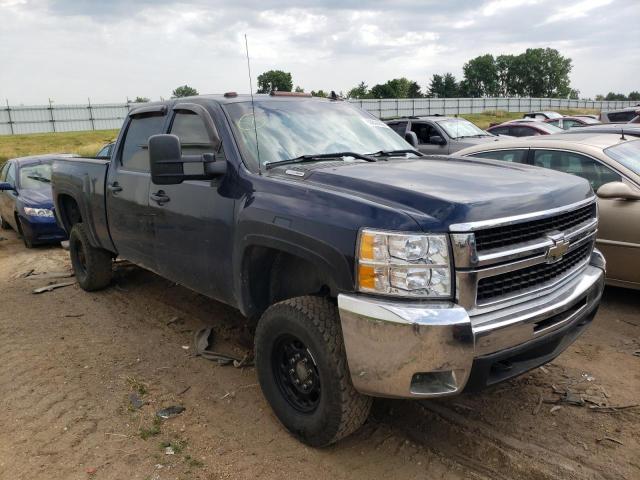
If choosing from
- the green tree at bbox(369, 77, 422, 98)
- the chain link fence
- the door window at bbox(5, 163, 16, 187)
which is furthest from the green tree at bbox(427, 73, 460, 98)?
the door window at bbox(5, 163, 16, 187)

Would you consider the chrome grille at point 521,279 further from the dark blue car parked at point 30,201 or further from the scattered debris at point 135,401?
the dark blue car parked at point 30,201

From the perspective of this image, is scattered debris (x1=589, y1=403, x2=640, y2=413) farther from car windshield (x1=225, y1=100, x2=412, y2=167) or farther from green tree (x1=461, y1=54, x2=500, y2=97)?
green tree (x1=461, y1=54, x2=500, y2=97)

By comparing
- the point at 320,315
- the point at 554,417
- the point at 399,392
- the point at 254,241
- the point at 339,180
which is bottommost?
the point at 554,417

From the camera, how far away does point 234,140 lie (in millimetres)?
3748

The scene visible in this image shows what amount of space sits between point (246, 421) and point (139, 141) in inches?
108

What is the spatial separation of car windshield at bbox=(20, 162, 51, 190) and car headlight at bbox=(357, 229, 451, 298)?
9.13 metres

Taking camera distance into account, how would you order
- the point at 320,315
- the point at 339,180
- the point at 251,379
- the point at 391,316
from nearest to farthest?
the point at 391,316 < the point at 320,315 < the point at 339,180 < the point at 251,379

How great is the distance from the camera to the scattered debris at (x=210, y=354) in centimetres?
436

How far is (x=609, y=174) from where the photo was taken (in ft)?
17.2

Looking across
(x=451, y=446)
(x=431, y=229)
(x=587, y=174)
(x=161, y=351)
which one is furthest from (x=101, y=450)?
(x=587, y=174)

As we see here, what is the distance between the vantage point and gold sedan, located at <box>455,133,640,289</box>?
490 cm

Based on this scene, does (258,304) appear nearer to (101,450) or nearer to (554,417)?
(101,450)

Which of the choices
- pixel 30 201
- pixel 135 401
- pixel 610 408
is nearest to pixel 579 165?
pixel 610 408

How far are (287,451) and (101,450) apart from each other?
43.2 inches
